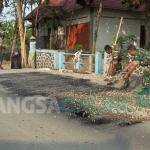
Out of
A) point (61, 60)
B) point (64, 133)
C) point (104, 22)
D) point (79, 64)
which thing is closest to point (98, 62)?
point (79, 64)

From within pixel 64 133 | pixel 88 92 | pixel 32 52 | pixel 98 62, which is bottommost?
pixel 64 133

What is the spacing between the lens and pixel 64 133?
4539 mm

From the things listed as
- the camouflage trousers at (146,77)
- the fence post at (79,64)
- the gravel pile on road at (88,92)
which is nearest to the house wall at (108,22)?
the fence post at (79,64)

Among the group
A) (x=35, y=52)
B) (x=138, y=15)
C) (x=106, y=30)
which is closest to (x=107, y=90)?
(x=35, y=52)

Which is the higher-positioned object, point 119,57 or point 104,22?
point 104,22

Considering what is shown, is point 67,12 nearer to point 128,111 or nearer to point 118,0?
point 118,0

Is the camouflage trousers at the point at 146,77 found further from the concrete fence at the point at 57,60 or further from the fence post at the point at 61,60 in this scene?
the fence post at the point at 61,60

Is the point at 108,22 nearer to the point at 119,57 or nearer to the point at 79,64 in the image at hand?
the point at 79,64

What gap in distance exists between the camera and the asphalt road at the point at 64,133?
4008 mm

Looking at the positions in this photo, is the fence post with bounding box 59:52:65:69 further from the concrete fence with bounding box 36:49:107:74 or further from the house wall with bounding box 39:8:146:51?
the house wall with bounding box 39:8:146:51

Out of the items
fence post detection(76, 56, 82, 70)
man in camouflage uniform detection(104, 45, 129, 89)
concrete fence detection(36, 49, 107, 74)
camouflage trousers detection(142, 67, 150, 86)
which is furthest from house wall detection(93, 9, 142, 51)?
camouflage trousers detection(142, 67, 150, 86)

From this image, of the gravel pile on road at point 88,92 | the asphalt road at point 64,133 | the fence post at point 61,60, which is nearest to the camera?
the asphalt road at point 64,133

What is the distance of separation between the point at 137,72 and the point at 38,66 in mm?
5998

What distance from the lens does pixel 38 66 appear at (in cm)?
1443
